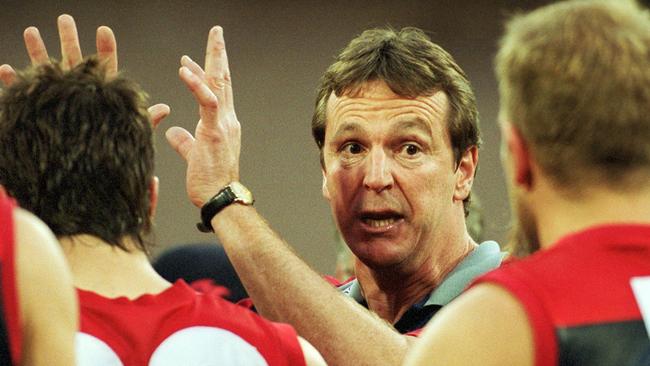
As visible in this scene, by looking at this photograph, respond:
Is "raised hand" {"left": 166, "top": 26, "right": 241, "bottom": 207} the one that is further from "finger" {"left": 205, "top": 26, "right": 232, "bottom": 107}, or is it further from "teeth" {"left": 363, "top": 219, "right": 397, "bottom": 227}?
"teeth" {"left": 363, "top": 219, "right": 397, "bottom": 227}

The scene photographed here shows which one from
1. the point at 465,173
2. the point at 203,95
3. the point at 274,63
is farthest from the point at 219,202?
the point at 274,63

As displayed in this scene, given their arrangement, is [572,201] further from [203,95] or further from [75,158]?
[203,95]

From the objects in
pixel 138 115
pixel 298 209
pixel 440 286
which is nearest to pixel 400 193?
pixel 440 286

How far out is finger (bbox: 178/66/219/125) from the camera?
8.25ft

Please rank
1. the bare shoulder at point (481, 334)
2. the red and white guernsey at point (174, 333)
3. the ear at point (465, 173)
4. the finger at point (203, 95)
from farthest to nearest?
the ear at point (465, 173) → the finger at point (203, 95) → the red and white guernsey at point (174, 333) → the bare shoulder at point (481, 334)

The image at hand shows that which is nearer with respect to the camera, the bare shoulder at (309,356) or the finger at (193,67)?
the bare shoulder at (309,356)

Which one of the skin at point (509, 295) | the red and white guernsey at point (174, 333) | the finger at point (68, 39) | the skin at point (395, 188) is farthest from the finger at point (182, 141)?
the skin at point (509, 295)

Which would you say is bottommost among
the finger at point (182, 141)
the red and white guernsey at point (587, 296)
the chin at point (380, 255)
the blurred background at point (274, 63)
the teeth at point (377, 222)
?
the blurred background at point (274, 63)

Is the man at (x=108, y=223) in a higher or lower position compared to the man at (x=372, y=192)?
higher

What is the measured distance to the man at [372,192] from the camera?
262cm

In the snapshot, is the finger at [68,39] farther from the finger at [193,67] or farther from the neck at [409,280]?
the neck at [409,280]

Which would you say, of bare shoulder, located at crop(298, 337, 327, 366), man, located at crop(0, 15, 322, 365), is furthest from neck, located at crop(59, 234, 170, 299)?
bare shoulder, located at crop(298, 337, 327, 366)

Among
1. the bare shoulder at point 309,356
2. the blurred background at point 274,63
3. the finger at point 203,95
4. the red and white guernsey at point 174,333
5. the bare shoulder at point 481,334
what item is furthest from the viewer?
the blurred background at point 274,63

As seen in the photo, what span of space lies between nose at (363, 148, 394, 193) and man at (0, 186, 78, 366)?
4.90 ft
